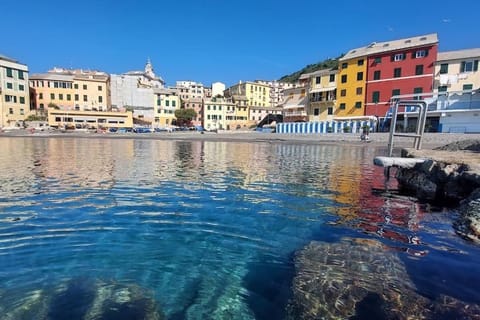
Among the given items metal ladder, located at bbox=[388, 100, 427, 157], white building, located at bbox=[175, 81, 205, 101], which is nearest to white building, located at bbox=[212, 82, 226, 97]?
white building, located at bbox=[175, 81, 205, 101]

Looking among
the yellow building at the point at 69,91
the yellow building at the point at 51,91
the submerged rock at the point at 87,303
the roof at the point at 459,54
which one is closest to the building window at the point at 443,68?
the roof at the point at 459,54

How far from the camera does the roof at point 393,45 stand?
5318 cm

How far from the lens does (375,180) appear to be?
15.4 m

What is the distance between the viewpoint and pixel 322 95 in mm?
69688

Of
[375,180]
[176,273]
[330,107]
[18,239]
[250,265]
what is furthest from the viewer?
[330,107]

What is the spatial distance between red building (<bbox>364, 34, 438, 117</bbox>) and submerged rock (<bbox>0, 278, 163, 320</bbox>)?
194ft

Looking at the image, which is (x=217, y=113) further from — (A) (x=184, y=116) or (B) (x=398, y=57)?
(B) (x=398, y=57)

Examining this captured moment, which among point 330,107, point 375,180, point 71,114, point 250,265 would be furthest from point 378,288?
point 71,114

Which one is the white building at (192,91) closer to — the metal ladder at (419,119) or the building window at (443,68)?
the building window at (443,68)

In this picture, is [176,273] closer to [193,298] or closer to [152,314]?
[193,298]

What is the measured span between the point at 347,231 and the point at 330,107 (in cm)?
6464

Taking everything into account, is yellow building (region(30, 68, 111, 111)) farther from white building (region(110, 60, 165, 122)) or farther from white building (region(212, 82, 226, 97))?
white building (region(212, 82, 226, 97))

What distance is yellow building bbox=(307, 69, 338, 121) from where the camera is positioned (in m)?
67.8

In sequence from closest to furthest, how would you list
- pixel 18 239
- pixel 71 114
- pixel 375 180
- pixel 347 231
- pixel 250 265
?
pixel 250 265, pixel 18 239, pixel 347 231, pixel 375 180, pixel 71 114
